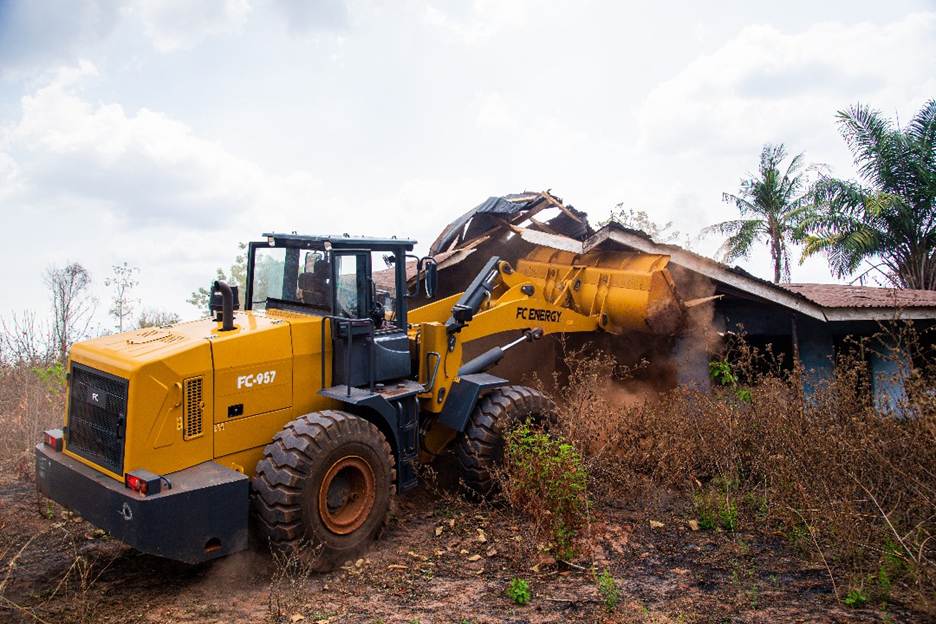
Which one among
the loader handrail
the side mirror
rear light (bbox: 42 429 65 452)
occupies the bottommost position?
rear light (bbox: 42 429 65 452)

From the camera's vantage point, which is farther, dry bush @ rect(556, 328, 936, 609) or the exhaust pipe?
the exhaust pipe

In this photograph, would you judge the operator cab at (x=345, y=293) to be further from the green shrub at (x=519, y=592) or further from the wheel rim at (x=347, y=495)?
the green shrub at (x=519, y=592)

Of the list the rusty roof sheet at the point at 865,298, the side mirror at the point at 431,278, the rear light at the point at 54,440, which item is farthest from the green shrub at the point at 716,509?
the rear light at the point at 54,440

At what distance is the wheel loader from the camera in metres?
5.65

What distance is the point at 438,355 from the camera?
7.69 metres

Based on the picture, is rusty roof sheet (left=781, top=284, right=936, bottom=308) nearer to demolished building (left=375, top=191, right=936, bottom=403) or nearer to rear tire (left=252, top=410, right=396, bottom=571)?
demolished building (left=375, top=191, right=936, bottom=403)

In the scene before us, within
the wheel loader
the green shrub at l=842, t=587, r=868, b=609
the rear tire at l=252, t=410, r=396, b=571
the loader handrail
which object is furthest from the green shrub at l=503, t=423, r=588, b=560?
the green shrub at l=842, t=587, r=868, b=609

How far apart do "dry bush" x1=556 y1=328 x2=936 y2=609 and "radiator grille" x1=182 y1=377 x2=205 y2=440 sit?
12.1 ft

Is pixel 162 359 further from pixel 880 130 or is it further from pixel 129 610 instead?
pixel 880 130

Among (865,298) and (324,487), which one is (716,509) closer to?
(324,487)

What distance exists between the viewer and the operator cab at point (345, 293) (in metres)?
6.81

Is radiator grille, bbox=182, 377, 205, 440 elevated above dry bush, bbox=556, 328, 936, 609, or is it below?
above

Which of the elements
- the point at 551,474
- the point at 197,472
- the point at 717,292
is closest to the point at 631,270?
the point at 717,292

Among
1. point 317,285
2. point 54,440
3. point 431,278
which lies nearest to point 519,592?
point 431,278
